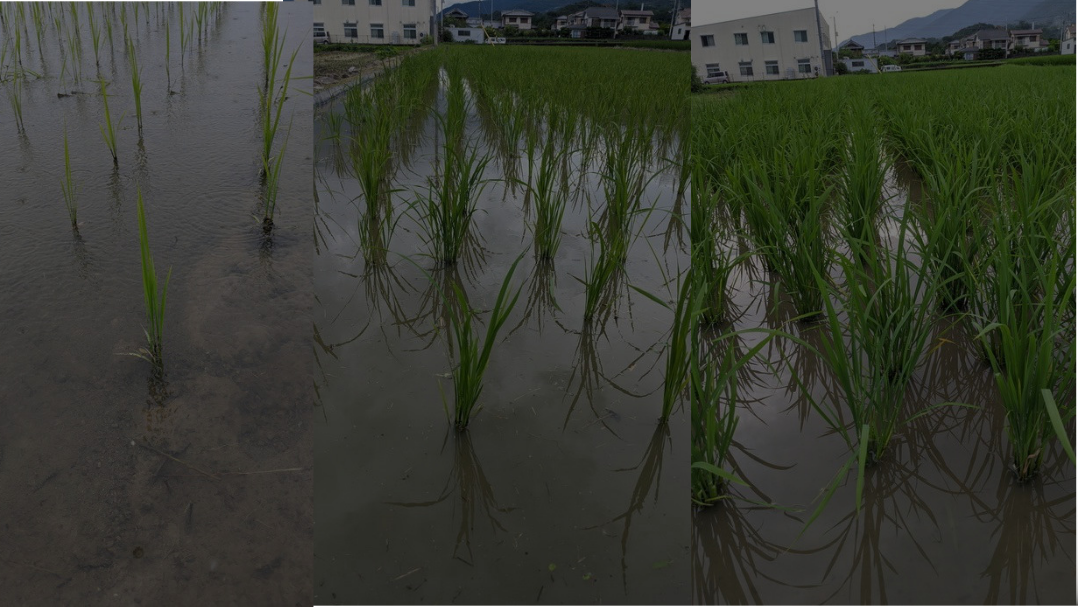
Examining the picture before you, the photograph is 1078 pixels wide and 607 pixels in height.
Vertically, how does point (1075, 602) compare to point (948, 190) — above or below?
below

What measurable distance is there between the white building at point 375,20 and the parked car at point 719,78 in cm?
283

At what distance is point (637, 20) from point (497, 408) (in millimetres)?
7340

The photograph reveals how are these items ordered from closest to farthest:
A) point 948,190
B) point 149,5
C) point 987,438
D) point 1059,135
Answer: point 987,438, point 948,190, point 1059,135, point 149,5

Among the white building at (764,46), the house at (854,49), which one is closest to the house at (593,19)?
the house at (854,49)

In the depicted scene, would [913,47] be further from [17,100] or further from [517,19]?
[17,100]

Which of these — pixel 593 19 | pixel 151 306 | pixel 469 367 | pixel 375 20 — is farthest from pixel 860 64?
pixel 151 306

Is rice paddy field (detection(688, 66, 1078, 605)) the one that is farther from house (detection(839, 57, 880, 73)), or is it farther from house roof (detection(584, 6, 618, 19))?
house (detection(839, 57, 880, 73))

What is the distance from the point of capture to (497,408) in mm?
1533

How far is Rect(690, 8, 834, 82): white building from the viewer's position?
438cm

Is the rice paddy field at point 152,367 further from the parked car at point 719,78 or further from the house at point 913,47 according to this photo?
the house at point 913,47

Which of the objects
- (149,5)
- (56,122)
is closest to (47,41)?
(149,5)

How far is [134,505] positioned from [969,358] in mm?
2042

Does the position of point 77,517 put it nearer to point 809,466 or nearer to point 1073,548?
point 809,466

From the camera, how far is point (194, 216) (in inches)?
104
